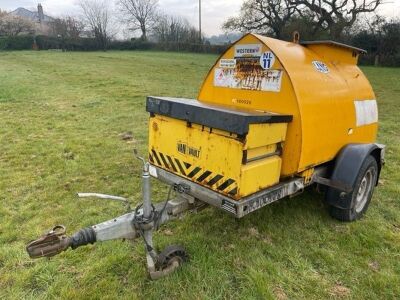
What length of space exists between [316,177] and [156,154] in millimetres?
1591

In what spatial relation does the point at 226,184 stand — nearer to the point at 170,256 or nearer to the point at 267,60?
the point at 170,256

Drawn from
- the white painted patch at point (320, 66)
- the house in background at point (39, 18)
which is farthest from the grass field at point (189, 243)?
the house in background at point (39, 18)

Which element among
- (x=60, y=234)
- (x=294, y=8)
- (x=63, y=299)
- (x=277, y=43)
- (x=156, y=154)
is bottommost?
(x=63, y=299)

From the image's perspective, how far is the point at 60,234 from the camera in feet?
7.69

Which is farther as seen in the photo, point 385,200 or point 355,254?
point 385,200

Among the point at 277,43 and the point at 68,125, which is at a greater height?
the point at 277,43

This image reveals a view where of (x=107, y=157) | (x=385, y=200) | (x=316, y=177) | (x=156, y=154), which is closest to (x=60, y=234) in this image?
(x=156, y=154)

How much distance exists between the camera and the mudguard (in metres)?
3.42

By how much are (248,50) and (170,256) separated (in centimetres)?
196

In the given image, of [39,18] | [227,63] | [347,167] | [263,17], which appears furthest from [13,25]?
[347,167]

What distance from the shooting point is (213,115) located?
8.70 feet

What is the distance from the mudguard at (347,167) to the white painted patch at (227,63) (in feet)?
4.64

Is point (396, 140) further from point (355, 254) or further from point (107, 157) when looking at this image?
point (107, 157)

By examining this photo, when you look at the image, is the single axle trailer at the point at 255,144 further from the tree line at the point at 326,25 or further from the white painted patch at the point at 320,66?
the tree line at the point at 326,25
